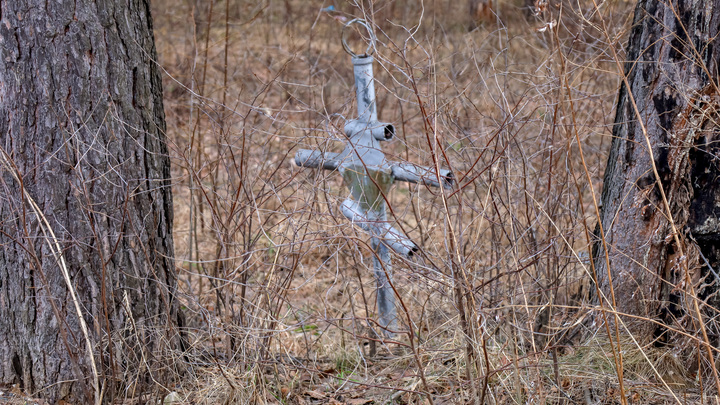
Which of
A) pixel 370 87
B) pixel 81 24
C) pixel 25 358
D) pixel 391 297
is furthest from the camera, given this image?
pixel 391 297

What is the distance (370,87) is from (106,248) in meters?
1.27

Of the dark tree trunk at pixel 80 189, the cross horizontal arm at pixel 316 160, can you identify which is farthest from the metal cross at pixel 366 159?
the dark tree trunk at pixel 80 189

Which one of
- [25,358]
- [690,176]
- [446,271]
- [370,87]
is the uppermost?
[370,87]

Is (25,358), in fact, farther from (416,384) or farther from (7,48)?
(416,384)

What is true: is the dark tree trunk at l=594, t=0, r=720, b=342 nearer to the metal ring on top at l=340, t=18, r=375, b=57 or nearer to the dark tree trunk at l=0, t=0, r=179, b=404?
the metal ring on top at l=340, t=18, r=375, b=57

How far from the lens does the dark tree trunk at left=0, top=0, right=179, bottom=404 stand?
231 centimetres

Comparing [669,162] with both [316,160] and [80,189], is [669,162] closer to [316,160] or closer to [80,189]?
[316,160]

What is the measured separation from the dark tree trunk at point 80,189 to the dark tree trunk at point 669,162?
1.85m

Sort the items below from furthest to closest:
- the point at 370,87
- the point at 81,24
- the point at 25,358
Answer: the point at 370,87, the point at 25,358, the point at 81,24

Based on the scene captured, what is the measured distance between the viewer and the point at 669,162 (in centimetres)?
242

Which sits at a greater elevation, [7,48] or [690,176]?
[7,48]

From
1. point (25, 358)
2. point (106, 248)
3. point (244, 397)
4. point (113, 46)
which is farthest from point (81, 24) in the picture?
point (244, 397)

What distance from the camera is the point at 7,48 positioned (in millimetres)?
2318

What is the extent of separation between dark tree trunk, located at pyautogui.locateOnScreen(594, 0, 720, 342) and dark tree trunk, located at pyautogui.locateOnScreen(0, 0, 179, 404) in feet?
6.06
